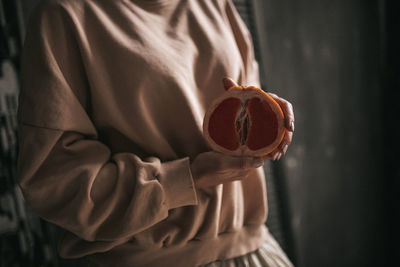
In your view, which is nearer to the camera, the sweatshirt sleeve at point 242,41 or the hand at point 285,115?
the hand at point 285,115

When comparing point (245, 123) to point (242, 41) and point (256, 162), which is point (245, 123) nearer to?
point (256, 162)

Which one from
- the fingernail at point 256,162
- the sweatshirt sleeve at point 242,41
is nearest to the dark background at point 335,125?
the sweatshirt sleeve at point 242,41

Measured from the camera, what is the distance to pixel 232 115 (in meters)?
0.54

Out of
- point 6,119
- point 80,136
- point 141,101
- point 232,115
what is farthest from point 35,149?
point 6,119

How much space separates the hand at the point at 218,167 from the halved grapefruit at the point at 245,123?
1cm

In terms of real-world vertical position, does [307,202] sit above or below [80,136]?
below

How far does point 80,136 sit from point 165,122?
151mm

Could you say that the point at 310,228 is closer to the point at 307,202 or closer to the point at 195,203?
the point at 307,202

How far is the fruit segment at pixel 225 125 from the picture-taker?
1.76 feet

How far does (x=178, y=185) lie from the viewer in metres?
0.56

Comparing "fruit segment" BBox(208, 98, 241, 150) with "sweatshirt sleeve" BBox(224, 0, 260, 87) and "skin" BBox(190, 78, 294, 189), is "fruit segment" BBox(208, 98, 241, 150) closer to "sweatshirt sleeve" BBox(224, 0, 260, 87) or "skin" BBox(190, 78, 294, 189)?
"skin" BBox(190, 78, 294, 189)

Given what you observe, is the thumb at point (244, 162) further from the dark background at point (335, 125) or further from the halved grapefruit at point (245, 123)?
the dark background at point (335, 125)

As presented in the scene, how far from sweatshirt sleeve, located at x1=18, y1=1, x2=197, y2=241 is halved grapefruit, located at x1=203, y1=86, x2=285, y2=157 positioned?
0.08 m

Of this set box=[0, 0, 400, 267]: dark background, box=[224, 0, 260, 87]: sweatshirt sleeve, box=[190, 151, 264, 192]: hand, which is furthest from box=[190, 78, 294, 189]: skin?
box=[0, 0, 400, 267]: dark background
